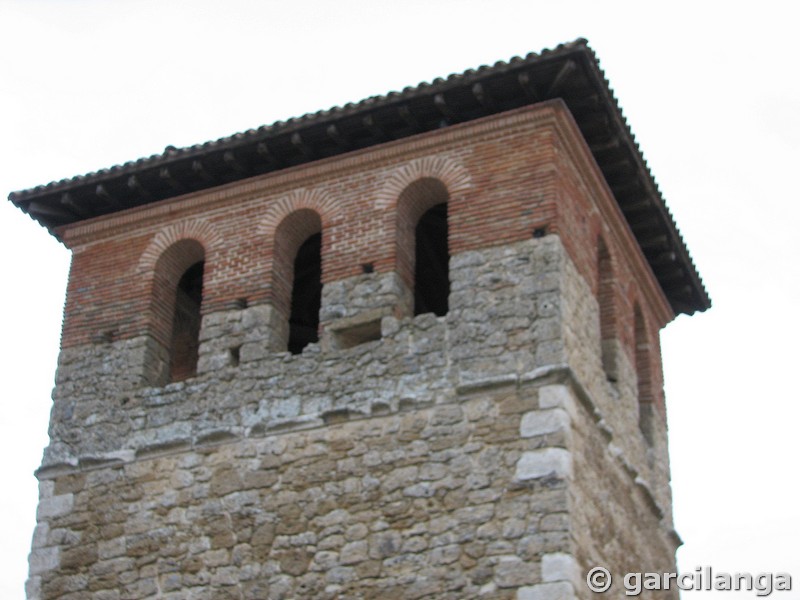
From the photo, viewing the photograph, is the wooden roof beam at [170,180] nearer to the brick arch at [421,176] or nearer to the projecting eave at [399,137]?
the projecting eave at [399,137]

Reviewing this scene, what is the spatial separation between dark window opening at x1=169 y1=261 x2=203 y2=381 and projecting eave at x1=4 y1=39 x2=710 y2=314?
108cm

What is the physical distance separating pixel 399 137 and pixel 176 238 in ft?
8.24

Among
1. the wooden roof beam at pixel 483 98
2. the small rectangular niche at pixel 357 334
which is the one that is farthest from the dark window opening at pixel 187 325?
the wooden roof beam at pixel 483 98

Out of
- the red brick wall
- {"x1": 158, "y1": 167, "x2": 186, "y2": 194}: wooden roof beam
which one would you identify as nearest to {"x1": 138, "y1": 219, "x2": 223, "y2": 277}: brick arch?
the red brick wall

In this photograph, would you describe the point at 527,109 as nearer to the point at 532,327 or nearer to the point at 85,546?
the point at 532,327

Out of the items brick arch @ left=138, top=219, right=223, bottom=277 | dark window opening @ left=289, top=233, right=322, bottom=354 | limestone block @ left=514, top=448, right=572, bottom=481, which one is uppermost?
dark window opening @ left=289, top=233, right=322, bottom=354

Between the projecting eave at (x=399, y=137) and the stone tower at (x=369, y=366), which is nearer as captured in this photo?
the stone tower at (x=369, y=366)

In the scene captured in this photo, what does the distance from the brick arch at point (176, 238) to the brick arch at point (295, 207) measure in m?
0.54

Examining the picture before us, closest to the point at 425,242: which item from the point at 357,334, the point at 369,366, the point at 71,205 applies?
the point at 357,334

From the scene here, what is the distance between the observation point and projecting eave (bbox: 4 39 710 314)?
14.5 m

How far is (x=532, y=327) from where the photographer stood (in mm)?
13508

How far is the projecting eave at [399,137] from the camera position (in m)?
14.5

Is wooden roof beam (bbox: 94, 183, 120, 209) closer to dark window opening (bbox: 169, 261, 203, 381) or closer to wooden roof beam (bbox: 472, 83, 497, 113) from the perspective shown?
dark window opening (bbox: 169, 261, 203, 381)

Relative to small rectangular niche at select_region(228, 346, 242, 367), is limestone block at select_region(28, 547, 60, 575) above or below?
below
